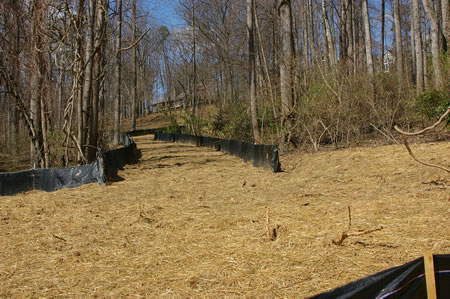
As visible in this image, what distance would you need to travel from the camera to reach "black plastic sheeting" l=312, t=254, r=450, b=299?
6.99ft

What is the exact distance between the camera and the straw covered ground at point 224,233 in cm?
331

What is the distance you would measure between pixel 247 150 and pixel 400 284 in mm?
9838

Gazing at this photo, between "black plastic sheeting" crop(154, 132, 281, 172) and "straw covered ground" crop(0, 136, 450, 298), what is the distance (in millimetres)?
1256

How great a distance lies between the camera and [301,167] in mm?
9438

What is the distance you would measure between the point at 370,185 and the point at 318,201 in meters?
1.40

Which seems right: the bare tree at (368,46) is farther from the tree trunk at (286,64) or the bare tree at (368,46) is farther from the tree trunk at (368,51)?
the tree trunk at (286,64)

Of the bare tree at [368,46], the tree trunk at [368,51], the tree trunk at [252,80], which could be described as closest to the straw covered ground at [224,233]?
the tree trunk at [368,51]

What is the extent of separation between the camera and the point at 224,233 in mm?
4617

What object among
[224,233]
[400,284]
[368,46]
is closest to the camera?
[400,284]

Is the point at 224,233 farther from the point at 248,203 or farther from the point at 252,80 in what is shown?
the point at 252,80

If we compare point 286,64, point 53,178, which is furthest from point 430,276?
point 286,64

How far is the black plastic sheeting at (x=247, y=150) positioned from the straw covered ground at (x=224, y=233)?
1.26 m

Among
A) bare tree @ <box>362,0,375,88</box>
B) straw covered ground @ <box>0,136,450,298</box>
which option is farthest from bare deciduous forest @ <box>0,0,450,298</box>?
bare tree @ <box>362,0,375,88</box>

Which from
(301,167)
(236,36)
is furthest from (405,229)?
(236,36)
